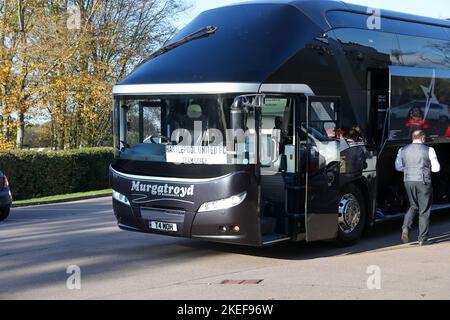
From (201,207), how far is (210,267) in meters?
0.87

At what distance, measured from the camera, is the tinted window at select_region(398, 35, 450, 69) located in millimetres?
11344

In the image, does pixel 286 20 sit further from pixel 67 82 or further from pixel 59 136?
pixel 59 136

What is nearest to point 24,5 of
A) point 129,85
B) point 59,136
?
point 59,136

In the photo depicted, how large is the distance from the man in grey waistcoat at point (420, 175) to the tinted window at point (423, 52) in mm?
1810

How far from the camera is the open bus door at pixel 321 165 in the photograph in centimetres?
918

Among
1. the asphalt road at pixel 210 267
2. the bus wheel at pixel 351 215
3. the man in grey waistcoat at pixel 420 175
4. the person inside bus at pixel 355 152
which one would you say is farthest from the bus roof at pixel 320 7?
the asphalt road at pixel 210 267

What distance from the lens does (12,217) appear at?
1595 centimetres

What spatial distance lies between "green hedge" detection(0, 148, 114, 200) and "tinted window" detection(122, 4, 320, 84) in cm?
1392

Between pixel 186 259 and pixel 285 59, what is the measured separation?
3.17 meters

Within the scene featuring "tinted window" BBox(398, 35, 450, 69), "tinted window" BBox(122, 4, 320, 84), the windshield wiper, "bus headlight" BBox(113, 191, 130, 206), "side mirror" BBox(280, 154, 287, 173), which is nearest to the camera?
"tinted window" BBox(122, 4, 320, 84)

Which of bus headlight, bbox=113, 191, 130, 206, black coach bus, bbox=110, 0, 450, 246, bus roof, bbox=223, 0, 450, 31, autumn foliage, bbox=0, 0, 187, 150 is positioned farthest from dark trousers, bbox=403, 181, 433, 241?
autumn foliage, bbox=0, 0, 187, 150

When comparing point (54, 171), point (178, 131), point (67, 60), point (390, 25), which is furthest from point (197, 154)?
point (67, 60)

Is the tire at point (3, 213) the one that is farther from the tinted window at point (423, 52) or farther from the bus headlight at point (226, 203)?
the tinted window at point (423, 52)

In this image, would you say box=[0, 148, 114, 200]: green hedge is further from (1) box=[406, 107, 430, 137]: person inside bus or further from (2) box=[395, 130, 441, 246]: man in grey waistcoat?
(2) box=[395, 130, 441, 246]: man in grey waistcoat
